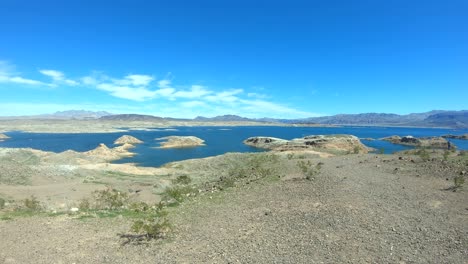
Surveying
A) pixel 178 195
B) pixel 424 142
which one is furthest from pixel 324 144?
pixel 178 195

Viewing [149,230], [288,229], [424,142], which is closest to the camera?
[149,230]

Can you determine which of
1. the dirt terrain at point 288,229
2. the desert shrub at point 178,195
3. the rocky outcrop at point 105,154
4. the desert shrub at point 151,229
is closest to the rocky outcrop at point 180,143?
the rocky outcrop at point 105,154

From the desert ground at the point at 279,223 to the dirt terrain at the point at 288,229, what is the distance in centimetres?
4

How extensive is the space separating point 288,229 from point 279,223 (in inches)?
32.4

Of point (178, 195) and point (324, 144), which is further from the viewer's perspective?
point (324, 144)

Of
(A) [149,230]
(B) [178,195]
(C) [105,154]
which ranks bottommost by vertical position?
(C) [105,154]

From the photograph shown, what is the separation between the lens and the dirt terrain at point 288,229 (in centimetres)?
1034

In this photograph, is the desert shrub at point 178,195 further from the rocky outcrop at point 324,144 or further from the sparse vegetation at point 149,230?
the rocky outcrop at point 324,144

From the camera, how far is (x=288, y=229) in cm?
1253

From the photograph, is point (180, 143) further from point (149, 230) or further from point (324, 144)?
point (149, 230)

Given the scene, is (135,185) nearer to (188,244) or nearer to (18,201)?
(18,201)

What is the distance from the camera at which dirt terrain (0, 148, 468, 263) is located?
10336 mm

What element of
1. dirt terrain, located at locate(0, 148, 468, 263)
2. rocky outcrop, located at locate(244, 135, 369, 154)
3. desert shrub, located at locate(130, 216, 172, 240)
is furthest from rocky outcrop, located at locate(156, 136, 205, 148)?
desert shrub, located at locate(130, 216, 172, 240)

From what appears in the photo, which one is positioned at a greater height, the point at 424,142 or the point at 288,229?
the point at 288,229
